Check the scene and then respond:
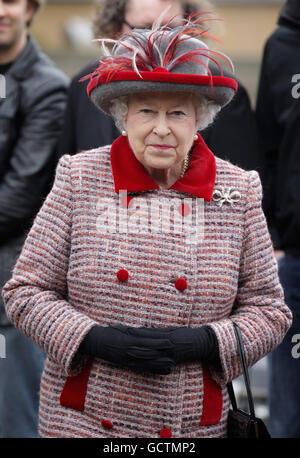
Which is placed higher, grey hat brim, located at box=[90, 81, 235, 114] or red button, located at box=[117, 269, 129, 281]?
grey hat brim, located at box=[90, 81, 235, 114]

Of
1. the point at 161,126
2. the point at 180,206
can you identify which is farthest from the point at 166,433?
the point at 161,126

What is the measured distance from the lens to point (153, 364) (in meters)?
2.34

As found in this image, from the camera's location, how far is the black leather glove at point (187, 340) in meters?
2.38

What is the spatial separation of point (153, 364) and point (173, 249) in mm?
388

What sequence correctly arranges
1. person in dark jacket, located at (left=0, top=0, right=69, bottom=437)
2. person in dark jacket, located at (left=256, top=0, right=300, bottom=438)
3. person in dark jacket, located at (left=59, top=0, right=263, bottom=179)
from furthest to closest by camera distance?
person in dark jacket, located at (left=0, top=0, right=69, bottom=437) < person in dark jacket, located at (left=256, top=0, right=300, bottom=438) < person in dark jacket, located at (left=59, top=0, right=263, bottom=179)

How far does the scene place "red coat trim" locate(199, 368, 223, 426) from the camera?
2.50 meters

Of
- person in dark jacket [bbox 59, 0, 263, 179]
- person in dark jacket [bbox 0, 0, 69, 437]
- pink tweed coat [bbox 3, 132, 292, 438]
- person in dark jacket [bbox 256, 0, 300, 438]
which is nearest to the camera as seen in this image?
pink tweed coat [bbox 3, 132, 292, 438]

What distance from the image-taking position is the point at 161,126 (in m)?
2.39

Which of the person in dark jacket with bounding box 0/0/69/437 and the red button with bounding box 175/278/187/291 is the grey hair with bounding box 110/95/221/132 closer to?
the red button with bounding box 175/278/187/291

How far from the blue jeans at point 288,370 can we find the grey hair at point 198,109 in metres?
1.22

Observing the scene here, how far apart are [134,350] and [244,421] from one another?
1.49 ft

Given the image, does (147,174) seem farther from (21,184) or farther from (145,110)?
(21,184)

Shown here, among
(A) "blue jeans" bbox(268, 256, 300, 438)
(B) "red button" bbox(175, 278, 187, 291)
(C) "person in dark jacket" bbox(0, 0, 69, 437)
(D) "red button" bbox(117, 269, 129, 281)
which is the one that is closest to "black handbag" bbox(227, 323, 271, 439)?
(B) "red button" bbox(175, 278, 187, 291)

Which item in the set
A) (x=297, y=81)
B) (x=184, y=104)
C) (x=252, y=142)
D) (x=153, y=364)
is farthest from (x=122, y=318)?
(x=297, y=81)
